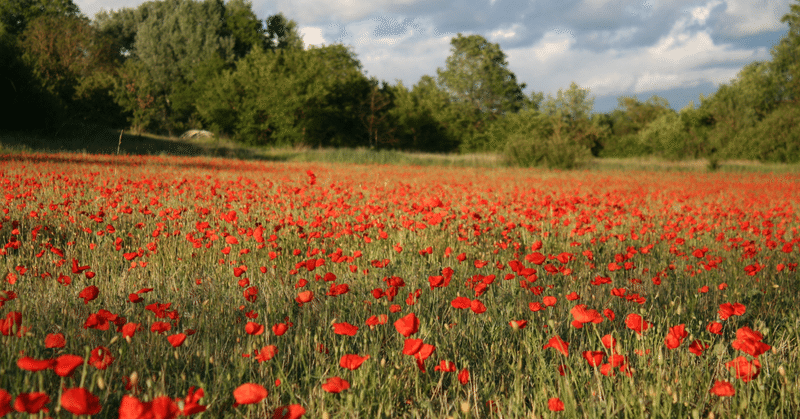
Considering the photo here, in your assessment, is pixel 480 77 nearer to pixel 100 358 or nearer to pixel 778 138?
pixel 778 138

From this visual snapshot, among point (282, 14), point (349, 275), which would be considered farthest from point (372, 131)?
point (349, 275)

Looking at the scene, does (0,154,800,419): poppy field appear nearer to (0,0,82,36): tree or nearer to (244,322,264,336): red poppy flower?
(244,322,264,336): red poppy flower

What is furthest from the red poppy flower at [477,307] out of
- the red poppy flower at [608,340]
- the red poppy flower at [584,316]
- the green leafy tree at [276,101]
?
the green leafy tree at [276,101]

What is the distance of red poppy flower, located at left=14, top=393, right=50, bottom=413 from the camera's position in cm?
96

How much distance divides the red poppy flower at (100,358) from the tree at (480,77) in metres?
51.7

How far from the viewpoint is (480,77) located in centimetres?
5122

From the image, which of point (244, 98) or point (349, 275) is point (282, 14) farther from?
point (349, 275)

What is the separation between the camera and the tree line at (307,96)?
111 ft

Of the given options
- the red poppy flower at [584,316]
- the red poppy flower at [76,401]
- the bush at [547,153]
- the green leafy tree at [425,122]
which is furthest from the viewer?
the green leafy tree at [425,122]

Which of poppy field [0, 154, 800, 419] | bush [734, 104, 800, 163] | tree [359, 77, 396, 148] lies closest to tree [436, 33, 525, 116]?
tree [359, 77, 396, 148]

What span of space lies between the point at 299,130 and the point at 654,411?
34934 millimetres

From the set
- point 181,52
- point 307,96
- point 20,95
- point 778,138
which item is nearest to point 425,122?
point 307,96

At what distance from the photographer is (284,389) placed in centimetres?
182

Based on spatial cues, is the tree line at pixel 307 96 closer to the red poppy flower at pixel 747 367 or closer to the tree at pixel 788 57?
the tree at pixel 788 57
